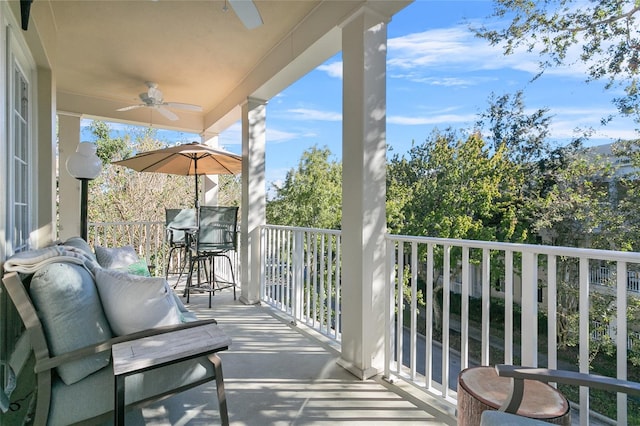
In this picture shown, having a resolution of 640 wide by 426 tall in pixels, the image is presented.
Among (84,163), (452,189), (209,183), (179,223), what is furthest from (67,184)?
(452,189)

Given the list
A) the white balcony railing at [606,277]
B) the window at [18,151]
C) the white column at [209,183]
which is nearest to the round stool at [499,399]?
the window at [18,151]

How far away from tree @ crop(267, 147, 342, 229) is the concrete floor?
975 cm

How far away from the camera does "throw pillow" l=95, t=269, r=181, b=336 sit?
4.99 ft

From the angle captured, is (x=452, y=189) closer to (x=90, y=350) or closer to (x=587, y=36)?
(x=587, y=36)

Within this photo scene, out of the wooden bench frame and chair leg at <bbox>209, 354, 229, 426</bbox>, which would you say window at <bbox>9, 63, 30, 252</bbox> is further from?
chair leg at <bbox>209, 354, 229, 426</bbox>

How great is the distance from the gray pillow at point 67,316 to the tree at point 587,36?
21.8ft

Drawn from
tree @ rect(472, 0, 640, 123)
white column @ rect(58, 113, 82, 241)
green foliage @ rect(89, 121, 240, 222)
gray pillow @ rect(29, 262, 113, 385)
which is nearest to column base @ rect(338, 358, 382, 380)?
gray pillow @ rect(29, 262, 113, 385)

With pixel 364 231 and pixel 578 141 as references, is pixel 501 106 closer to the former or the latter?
pixel 578 141

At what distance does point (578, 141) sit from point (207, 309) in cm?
817

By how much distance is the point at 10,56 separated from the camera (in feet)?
6.31

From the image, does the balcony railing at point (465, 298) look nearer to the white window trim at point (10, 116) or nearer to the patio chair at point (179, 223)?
the patio chair at point (179, 223)

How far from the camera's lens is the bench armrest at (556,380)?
1.04 m

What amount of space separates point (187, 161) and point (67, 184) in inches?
68.8

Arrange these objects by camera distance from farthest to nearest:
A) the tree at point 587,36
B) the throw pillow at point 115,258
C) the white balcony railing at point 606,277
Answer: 1. the tree at point 587,36
2. the white balcony railing at point 606,277
3. the throw pillow at point 115,258
